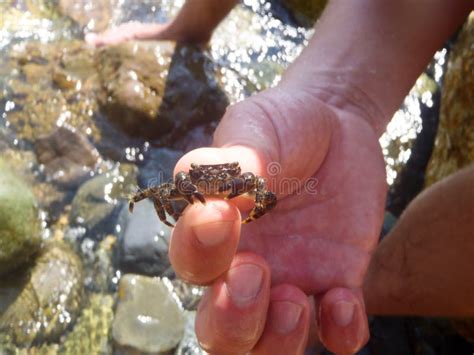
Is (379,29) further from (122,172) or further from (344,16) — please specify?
(122,172)

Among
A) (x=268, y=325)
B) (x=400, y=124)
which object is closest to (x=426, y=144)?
(x=400, y=124)

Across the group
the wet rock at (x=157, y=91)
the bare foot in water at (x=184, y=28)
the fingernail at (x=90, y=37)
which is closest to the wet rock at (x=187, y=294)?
the wet rock at (x=157, y=91)

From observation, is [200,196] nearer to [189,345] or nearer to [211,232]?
[211,232]

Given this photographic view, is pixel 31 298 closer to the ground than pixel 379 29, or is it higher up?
closer to the ground

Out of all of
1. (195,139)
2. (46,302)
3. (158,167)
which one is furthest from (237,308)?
(195,139)

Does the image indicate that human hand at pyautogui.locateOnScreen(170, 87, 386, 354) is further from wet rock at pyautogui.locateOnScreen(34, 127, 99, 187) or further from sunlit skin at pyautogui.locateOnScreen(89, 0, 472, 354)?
wet rock at pyautogui.locateOnScreen(34, 127, 99, 187)

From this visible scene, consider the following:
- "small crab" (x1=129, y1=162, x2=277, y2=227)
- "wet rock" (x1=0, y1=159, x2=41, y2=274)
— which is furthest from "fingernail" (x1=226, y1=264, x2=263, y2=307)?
"wet rock" (x1=0, y1=159, x2=41, y2=274)
